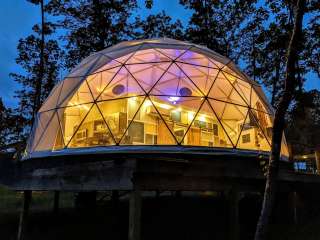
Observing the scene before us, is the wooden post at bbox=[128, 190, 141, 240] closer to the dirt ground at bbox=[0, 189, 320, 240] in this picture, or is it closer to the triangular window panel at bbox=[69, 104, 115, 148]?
the triangular window panel at bbox=[69, 104, 115, 148]

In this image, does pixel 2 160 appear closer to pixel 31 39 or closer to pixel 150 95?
pixel 150 95

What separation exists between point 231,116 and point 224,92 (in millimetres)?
881

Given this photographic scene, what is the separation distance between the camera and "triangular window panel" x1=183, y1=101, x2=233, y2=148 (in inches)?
379

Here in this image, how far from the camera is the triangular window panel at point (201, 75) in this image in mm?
10523

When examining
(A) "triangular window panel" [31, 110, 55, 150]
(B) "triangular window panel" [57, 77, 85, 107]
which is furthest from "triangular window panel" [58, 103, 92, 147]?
(A) "triangular window panel" [31, 110, 55, 150]

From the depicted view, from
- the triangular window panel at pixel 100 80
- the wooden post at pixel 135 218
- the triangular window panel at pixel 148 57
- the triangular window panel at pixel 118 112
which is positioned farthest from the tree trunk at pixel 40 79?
the wooden post at pixel 135 218

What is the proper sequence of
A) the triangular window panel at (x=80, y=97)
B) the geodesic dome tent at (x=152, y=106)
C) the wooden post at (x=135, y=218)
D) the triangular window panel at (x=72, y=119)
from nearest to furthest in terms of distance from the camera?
the wooden post at (x=135, y=218) → the geodesic dome tent at (x=152, y=106) → the triangular window panel at (x=72, y=119) → the triangular window panel at (x=80, y=97)

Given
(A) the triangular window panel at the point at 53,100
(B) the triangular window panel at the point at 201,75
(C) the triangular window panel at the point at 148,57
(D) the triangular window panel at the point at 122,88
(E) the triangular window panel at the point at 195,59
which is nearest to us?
(D) the triangular window panel at the point at 122,88

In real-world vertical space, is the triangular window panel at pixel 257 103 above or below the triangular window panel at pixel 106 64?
below

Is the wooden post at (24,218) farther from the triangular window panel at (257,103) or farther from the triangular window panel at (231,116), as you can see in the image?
the triangular window panel at (257,103)

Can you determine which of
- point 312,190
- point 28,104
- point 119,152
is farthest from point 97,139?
point 28,104

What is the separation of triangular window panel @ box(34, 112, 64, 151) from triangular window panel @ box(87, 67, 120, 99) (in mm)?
1418

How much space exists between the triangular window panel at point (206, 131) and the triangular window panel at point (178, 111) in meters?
0.12

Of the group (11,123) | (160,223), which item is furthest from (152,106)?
(11,123)
